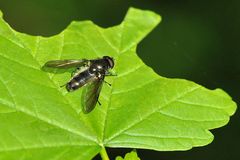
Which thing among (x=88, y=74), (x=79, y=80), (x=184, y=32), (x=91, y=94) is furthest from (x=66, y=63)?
(x=184, y=32)

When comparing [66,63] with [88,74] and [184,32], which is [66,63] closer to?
[88,74]

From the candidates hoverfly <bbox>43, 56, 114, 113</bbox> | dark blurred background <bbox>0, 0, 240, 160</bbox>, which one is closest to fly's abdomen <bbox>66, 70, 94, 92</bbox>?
hoverfly <bbox>43, 56, 114, 113</bbox>

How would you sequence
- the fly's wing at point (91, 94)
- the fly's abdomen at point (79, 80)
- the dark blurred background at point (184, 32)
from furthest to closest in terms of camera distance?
the dark blurred background at point (184, 32) < the fly's abdomen at point (79, 80) < the fly's wing at point (91, 94)

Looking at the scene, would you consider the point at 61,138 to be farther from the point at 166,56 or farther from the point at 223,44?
the point at 223,44

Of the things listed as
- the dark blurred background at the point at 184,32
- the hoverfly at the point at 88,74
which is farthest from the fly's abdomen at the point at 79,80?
the dark blurred background at the point at 184,32

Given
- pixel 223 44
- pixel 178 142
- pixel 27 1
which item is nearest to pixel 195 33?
pixel 223 44

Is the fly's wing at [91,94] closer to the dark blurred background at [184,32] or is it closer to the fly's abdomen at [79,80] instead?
the fly's abdomen at [79,80]
